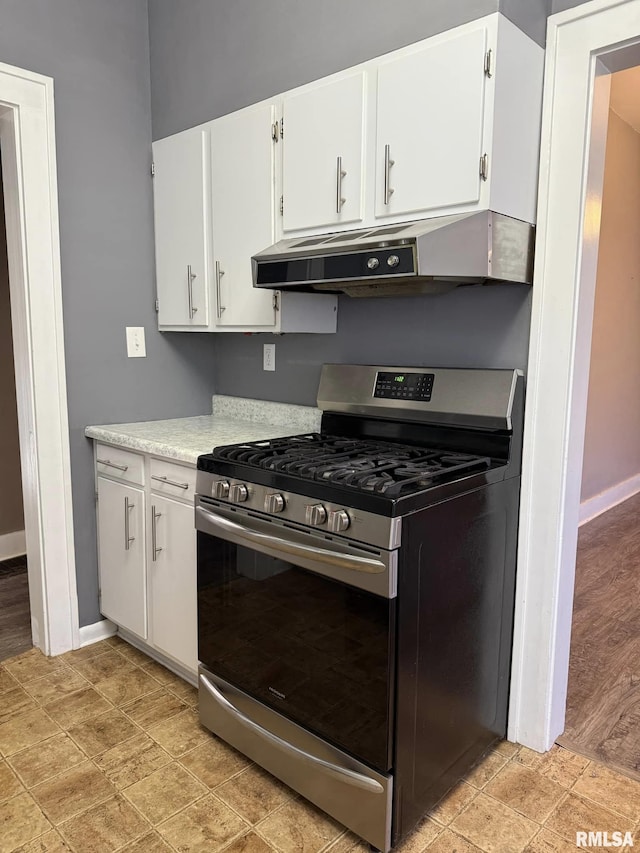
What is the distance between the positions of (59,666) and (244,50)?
2.59 meters

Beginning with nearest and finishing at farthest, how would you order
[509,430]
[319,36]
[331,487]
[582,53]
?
1. [331,487]
2. [582,53]
3. [509,430]
4. [319,36]

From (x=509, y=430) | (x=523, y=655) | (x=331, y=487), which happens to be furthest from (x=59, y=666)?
(x=509, y=430)

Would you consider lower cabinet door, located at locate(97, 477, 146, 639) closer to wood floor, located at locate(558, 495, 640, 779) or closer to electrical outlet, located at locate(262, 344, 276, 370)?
electrical outlet, located at locate(262, 344, 276, 370)

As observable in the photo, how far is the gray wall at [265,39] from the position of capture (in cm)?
186

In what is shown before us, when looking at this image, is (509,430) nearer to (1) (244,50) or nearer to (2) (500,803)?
(2) (500,803)

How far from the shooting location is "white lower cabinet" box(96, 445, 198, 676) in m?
2.24

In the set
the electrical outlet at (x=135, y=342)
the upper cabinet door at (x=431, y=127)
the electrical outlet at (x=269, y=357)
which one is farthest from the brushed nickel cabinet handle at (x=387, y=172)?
the electrical outlet at (x=135, y=342)

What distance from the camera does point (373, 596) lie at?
1535 millimetres

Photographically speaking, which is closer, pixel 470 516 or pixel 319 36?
pixel 470 516

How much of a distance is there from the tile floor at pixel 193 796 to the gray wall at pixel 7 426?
1.60 metres

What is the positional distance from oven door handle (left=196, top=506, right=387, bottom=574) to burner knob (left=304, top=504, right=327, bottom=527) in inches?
2.9

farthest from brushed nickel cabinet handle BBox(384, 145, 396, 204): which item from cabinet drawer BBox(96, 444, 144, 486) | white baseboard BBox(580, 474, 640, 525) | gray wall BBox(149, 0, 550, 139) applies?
white baseboard BBox(580, 474, 640, 525)

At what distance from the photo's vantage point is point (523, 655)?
2014 mm
